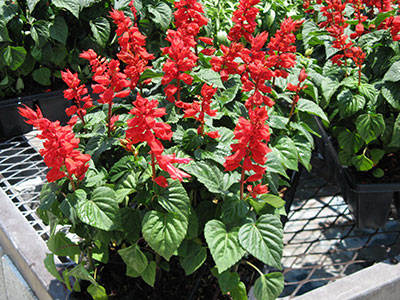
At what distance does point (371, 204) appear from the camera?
1.92 metres

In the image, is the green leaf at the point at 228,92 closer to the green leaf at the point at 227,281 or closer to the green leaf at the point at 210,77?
the green leaf at the point at 210,77

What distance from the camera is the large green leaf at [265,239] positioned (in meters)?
1.15

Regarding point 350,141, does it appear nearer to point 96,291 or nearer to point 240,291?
point 240,291

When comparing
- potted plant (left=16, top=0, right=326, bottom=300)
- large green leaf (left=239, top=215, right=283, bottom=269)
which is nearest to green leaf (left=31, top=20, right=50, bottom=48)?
potted plant (left=16, top=0, right=326, bottom=300)

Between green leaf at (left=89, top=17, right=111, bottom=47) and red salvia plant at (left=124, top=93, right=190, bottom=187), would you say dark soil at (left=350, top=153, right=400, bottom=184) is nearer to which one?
red salvia plant at (left=124, top=93, right=190, bottom=187)

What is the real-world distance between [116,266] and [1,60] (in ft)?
5.18

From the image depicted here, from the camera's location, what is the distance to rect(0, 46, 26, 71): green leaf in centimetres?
245

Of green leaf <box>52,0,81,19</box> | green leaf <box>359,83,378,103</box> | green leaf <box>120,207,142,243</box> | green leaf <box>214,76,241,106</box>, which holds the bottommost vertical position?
green leaf <box>120,207,142,243</box>

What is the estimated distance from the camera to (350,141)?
6.19 ft

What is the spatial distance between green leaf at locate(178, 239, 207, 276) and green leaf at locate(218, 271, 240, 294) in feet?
0.24

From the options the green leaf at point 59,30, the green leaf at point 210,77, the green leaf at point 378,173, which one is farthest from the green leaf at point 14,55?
the green leaf at point 378,173

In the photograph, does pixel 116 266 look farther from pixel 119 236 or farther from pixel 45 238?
pixel 45 238

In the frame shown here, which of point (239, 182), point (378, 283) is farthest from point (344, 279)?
point (239, 182)

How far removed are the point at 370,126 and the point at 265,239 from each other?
2.85 ft
